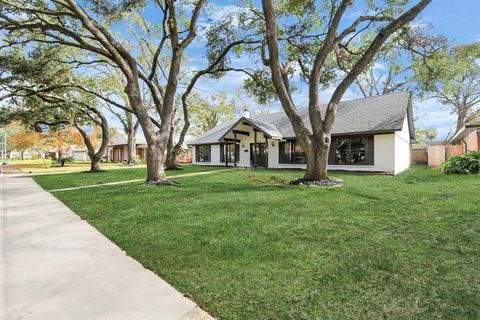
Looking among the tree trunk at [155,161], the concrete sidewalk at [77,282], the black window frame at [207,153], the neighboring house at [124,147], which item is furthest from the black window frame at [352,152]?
the neighboring house at [124,147]

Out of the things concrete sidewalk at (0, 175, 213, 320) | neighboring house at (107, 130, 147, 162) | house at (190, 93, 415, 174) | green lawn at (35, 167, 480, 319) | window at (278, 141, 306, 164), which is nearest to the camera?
concrete sidewalk at (0, 175, 213, 320)

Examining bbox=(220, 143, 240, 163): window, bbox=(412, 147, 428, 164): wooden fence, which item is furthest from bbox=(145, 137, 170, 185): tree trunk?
bbox=(412, 147, 428, 164): wooden fence

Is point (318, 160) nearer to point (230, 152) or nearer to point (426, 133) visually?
point (230, 152)

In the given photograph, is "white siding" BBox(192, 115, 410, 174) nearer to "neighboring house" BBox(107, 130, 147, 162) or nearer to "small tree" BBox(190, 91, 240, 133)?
"small tree" BBox(190, 91, 240, 133)

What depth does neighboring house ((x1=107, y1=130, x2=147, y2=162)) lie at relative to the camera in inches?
1640

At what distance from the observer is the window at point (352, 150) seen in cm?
1569

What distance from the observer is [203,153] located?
27.3m

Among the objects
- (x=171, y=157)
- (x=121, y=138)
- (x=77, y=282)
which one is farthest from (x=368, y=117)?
(x=121, y=138)

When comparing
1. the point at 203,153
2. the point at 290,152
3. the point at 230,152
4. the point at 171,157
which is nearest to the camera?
the point at 290,152

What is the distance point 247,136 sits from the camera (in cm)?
2228

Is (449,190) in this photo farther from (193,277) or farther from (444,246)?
(193,277)

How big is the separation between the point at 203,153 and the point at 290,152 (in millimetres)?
10693

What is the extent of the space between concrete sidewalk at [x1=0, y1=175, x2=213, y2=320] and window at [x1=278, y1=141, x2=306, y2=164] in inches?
619

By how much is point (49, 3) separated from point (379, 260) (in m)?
14.9
